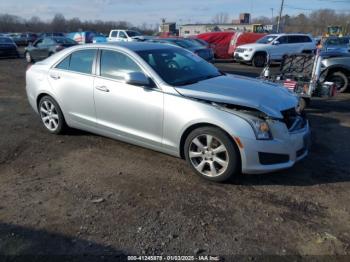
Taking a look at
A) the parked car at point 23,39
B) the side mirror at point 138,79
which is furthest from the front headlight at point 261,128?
the parked car at point 23,39

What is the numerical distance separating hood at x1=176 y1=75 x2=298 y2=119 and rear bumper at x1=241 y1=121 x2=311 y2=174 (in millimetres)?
331

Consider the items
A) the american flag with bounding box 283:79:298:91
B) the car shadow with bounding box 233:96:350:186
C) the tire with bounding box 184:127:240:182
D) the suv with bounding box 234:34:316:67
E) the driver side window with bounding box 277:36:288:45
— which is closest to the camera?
the tire with bounding box 184:127:240:182

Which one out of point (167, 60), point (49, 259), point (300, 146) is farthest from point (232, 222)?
point (167, 60)

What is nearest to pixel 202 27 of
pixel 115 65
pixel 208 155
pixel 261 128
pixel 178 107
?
pixel 115 65

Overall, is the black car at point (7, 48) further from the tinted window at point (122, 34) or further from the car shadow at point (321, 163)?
the car shadow at point (321, 163)

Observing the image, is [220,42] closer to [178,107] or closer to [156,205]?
[178,107]

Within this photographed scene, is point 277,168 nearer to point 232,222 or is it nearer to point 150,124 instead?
point 232,222

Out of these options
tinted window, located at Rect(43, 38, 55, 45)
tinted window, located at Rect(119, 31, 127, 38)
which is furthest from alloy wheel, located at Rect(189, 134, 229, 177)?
tinted window, located at Rect(119, 31, 127, 38)

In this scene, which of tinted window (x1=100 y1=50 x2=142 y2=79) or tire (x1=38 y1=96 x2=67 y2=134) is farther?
tire (x1=38 y1=96 x2=67 y2=134)

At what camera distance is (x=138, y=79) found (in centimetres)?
444

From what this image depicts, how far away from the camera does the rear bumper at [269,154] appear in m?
3.87

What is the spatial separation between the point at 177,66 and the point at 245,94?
1.24 meters

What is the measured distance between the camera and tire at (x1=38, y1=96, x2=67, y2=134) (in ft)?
18.8

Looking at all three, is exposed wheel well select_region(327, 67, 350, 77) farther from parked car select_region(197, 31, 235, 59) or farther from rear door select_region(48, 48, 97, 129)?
parked car select_region(197, 31, 235, 59)
